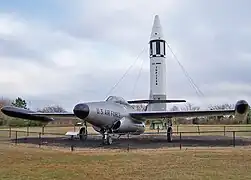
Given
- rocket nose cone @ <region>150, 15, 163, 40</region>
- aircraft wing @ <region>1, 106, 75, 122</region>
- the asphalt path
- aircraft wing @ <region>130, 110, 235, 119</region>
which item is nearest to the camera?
the asphalt path

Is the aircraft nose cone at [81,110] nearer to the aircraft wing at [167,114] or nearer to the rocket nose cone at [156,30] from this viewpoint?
the aircraft wing at [167,114]

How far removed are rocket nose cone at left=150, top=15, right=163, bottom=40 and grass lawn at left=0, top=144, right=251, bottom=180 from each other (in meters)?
31.4

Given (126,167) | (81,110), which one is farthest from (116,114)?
(126,167)

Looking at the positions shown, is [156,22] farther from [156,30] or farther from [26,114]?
[26,114]

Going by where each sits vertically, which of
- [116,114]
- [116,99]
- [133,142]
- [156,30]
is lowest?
[133,142]

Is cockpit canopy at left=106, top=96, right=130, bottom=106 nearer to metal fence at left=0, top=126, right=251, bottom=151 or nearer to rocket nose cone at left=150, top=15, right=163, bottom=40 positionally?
metal fence at left=0, top=126, right=251, bottom=151

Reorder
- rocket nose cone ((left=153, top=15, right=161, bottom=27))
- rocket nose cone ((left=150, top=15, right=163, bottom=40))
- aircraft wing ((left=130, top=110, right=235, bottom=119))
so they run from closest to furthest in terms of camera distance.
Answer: aircraft wing ((left=130, top=110, right=235, bottom=119))
rocket nose cone ((left=150, top=15, right=163, bottom=40))
rocket nose cone ((left=153, top=15, right=161, bottom=27))

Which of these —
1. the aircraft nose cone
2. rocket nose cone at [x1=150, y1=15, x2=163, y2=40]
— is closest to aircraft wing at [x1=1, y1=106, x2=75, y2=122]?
the aircraft nose cone

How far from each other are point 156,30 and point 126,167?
35036 mm

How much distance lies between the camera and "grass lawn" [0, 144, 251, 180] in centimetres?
905

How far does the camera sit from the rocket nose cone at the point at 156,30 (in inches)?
1711

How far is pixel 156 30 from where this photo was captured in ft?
145

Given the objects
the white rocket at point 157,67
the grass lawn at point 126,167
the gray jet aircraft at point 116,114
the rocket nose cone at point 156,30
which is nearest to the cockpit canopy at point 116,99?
the gray jet aircraft at point 116,114

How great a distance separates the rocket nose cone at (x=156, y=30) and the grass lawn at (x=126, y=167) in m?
31.4
